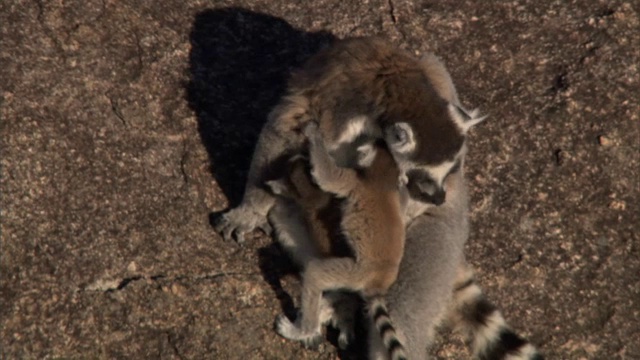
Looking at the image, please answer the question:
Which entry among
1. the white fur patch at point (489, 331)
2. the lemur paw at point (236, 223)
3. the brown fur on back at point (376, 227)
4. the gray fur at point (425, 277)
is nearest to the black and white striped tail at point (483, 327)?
the white fur patch at point (489, 331)

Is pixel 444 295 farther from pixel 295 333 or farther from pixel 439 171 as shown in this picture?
pixel 295 333

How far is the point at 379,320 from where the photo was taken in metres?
4.82

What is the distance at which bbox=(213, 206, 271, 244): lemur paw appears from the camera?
5.33 meters

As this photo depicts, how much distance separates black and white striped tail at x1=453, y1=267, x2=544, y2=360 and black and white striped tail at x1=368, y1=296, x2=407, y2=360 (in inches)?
23.3

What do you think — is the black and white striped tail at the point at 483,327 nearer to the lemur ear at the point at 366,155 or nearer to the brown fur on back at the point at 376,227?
the brown fur on back at the point at 376,227

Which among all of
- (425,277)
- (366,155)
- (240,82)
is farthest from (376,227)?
(240,82)

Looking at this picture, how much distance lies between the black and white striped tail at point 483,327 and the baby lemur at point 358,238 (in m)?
0.60

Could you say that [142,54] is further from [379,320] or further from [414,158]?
[379,320]

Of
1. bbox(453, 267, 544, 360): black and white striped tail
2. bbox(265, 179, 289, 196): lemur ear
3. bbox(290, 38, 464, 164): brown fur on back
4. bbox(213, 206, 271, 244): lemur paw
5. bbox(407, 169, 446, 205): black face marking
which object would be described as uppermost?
bbox(290, 38, 464, 164): brown fur on back

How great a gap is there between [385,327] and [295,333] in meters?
0.48

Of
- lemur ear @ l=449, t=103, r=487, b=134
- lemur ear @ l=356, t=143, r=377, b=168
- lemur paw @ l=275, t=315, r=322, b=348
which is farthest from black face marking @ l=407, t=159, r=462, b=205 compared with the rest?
lemur paw @ l=275, t=315, r=322, b=348

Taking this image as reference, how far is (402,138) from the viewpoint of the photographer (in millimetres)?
5199

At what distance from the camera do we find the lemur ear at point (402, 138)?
520cm

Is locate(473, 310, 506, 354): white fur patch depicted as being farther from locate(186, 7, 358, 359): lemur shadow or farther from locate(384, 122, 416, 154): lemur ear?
locate(384, 122, 416, 154): lemur ear
